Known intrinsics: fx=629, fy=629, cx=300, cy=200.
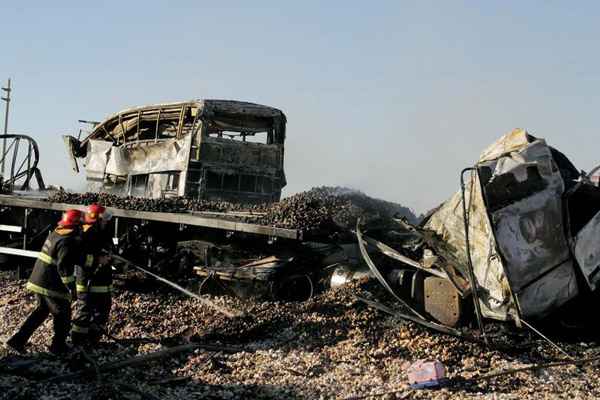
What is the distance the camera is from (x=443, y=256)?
8.38 m

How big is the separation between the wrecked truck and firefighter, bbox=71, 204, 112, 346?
14.5ft

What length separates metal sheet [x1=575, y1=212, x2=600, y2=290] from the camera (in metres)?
7.39

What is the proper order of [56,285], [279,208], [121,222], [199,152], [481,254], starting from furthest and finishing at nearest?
[199,152] → [121,222] → [279,208] → [56,285] → [481,254]

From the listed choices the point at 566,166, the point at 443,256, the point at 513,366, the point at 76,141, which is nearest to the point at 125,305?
the point at 443,256

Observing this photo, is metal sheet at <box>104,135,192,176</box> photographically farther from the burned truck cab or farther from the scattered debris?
the scattered debris

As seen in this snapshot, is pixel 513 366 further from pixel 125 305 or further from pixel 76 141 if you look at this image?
pixel 76 141

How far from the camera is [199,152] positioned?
1266 centimetres

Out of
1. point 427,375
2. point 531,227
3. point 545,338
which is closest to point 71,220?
point 427,375

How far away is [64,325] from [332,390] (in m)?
3.59

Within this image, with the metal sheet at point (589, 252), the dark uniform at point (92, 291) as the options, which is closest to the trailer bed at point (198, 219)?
the dark uniform at point (92, 291)

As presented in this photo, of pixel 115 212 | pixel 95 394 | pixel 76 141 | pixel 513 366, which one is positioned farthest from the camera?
pixel 76 141

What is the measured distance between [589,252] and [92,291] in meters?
6.20

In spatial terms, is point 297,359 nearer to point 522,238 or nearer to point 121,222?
point 522,238

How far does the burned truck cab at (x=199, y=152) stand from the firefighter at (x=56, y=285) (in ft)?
16.4
